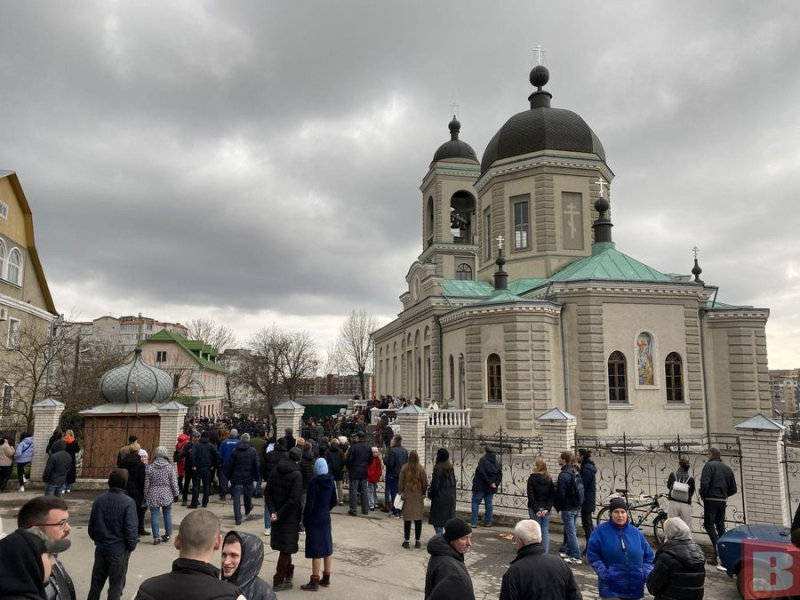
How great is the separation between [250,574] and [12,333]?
88.2 feet

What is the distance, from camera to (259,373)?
5016cm

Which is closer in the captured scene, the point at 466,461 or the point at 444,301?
the point at 466,461

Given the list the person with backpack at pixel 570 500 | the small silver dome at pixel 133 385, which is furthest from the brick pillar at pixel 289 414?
the person with backpack at pixel 570 500

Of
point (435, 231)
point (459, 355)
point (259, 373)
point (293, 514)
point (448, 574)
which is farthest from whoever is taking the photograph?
point (259, 373)

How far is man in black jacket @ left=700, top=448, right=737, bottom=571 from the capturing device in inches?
346

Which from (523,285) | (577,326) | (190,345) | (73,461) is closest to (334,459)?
(73,461)

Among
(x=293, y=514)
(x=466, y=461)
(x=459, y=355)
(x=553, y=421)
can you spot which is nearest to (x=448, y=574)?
(x=293, y=514)

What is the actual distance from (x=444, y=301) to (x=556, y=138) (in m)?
9.63

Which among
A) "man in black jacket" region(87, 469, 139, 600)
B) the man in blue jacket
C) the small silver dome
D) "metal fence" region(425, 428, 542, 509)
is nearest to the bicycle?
"metal fence" region(425, 428, 542, 509)

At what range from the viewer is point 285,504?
7199 millimetres

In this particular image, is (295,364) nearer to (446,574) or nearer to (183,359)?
(183,359)

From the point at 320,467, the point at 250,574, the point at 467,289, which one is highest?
the point at 467,289

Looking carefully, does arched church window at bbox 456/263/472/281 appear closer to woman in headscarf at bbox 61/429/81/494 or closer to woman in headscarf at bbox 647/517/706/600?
woman in headscarf at bbox 61/429/81/494

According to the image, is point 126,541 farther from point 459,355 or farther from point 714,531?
point 459,355
